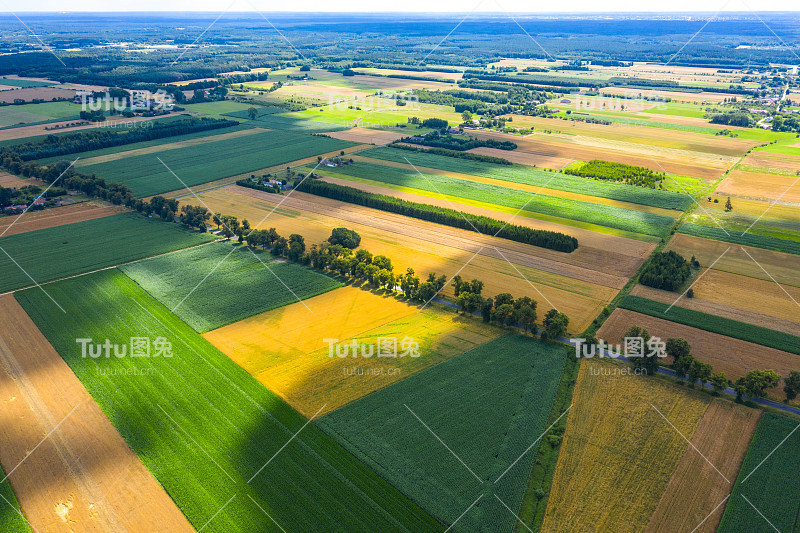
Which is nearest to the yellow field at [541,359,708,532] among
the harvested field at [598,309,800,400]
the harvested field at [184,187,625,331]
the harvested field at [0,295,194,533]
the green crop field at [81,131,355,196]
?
the harvested field at [598,309,800,400]

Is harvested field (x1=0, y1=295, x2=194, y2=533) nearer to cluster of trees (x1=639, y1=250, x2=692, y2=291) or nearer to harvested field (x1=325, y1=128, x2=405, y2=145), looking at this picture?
cluster of trees (x1=639, y1=250, x2=692, y2=291)

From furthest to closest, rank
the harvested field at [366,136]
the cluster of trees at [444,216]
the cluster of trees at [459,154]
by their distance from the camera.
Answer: the harvested field at [366,136]
the cluster of trees at [459,154]
the cluster of trees at [444,216]

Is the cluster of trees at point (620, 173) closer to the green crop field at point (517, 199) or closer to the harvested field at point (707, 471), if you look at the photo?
the green crop field at point (517, 199)

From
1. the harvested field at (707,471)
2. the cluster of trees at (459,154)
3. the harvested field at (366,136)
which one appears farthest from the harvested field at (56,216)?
the harvested field at (707,471)

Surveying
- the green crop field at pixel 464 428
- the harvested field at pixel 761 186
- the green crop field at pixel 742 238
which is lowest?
the green crop field at pixel 464 428

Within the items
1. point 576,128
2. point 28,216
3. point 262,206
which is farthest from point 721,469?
point 576,128

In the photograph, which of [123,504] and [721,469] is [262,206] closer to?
[123,504]
